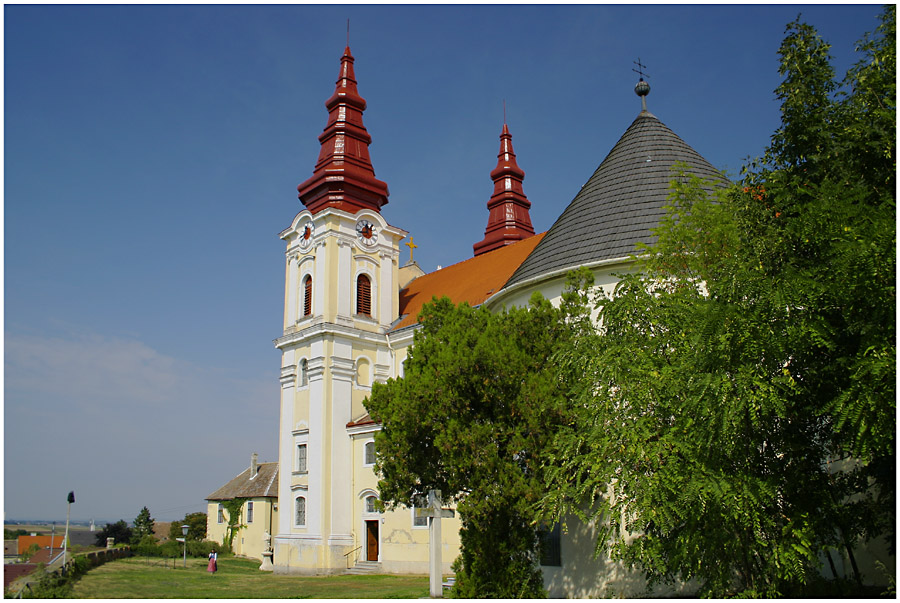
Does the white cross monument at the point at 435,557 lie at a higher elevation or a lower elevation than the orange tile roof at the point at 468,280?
lower

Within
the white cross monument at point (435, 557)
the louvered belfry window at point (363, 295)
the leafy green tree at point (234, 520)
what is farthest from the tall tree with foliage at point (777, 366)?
the leafy green tree at point (234, 520)

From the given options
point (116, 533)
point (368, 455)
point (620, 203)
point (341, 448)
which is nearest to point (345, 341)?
point (341, 448)

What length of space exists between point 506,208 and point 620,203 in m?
25.8

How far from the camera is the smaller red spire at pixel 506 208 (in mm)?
42281

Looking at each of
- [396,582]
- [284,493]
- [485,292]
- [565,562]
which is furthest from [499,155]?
[565,562]

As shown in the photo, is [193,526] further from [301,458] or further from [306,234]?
[306,234]

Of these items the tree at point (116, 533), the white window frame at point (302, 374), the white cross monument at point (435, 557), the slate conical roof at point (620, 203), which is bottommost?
the tree at point (116, 533)

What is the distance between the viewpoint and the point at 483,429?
12375 mm

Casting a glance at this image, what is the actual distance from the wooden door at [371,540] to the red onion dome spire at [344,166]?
47.0ft

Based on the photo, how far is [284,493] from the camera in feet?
103

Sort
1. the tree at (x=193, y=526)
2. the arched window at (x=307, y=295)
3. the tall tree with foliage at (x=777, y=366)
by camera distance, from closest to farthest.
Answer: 1. the tall tree with foliage at (x=777, y=366)
2. the arched window at (x=307, y=295)
3. the tree at (x=193, y=526)

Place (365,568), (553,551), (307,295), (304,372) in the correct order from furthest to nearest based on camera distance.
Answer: (307,295)
(304,372)
(365,568)
(553,551)

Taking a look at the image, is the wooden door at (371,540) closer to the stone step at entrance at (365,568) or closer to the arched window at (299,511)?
the stone step at entrance at (365,568)

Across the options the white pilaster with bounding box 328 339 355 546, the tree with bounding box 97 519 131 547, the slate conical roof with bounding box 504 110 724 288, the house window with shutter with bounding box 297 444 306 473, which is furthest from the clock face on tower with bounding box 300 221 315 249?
the tree with bounding box 97 519 131 547
